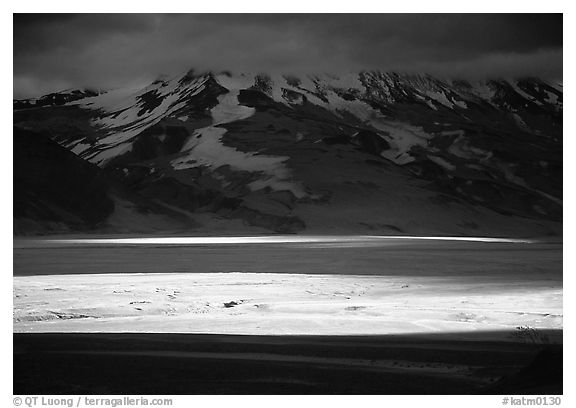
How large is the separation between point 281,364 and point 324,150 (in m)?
125

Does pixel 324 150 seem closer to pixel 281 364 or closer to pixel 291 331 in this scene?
pixel 291 331

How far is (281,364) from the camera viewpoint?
43.0ft

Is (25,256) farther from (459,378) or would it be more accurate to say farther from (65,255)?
(459,378)

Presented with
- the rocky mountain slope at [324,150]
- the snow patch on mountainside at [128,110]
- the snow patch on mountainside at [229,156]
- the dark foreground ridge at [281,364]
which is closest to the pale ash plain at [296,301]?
the dark foreground ridge at [281,364]

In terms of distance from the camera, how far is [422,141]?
154000 mm

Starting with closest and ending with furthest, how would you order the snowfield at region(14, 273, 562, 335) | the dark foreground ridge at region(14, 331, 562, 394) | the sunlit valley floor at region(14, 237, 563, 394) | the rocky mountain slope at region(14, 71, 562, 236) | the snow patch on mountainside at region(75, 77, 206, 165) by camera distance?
the dark foreground ridge at region(14, 331, 562, 394) → the sunlit valley floor at region(14, 237, 563, 394) → the snowfield at region(14, 273, 562, 335) → the rocky mountain slope at region(14, 71, 562, 236) → the snow patch on mountainside at region(75, 77, 206, 165)

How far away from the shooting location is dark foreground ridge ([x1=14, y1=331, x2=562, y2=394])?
457 inches

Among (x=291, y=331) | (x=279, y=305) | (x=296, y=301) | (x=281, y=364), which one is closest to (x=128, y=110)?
(x=296, y=301)

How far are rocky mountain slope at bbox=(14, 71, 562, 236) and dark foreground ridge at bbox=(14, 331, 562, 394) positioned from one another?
7375cm

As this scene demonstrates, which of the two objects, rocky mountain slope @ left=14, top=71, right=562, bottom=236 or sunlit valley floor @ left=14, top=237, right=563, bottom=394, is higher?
rocky mountain slope @ left=14, top=71, right=562, bottom=236

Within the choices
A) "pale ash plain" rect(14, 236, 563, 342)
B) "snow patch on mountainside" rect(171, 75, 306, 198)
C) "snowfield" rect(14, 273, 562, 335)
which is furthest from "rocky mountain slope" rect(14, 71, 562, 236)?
"snowfield" rect(14, 273, 562, 335)

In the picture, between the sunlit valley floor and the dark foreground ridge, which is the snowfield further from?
the dark foreground ridge

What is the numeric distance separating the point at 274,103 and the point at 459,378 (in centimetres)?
15066
